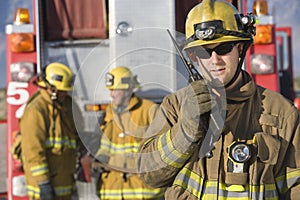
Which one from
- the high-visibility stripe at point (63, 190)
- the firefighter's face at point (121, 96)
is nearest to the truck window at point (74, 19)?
the firefighter's face at point (121, 96)

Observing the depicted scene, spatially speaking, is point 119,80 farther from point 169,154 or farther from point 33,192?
point 169,154

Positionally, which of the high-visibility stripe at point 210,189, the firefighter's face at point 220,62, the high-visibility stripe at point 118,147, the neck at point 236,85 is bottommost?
the high-visibility stripe at point 118,147

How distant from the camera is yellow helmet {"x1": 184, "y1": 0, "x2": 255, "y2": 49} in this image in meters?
2.25

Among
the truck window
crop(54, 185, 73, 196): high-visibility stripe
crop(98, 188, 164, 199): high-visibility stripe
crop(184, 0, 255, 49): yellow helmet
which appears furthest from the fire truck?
crop(184, 0, 255, 49): yellow helmet

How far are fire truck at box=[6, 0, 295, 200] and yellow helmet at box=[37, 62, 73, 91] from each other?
7 cm

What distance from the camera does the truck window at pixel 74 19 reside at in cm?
473

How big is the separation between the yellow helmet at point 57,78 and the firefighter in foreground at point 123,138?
0.36 metres

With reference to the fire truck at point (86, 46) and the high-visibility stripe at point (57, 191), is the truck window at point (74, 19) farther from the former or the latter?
the high-visibility stripe at point (57, 191)

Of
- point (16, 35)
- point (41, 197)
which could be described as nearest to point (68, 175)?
point (41, 197)

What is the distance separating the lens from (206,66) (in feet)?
7.44

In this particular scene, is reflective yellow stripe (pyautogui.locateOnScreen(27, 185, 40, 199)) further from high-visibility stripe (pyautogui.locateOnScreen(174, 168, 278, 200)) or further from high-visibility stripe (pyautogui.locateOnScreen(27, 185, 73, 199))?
high-visibility stripe (pyautogui.locateOnScreen(174, 168, 278, 200))

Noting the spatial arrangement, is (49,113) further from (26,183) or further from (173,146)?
(173,146)

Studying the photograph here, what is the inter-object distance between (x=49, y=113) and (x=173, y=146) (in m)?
2.33

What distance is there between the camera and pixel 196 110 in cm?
209
